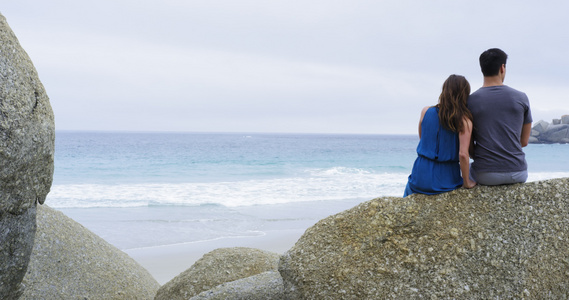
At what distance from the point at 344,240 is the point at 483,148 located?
1.42 m

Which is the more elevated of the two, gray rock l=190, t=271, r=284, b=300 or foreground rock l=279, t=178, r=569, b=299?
foreground rock l=279, t=178, r=569, b=299

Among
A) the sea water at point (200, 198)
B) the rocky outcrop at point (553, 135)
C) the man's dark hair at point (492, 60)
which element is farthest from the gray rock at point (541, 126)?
the man's dark hair at point (492, 60)

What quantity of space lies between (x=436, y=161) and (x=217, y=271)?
2.55 meters

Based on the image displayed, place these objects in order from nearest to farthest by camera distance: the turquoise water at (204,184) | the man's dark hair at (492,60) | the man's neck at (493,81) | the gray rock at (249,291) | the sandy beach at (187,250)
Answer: the man's dark hair at (492,60) < the man's neck at (493,81) < the gray rock at (249,291) < the sandy beach at (187,250) < the turquoise water at (204,184)

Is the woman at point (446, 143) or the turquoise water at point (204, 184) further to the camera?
the turquoise water at point (204, 184)

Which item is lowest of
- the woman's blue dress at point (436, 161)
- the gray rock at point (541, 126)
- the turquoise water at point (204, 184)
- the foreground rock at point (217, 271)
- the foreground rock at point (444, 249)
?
the turquoise water at point (204, 184)

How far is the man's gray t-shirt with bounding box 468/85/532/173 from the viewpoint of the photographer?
4.04m

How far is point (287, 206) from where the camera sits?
15461 mm

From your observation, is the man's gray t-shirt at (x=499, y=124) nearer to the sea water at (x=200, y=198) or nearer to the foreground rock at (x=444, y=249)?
the foreground rock at (x=444, y=249)

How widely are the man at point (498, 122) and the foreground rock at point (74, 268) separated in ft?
12.4

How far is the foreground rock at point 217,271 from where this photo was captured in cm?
499

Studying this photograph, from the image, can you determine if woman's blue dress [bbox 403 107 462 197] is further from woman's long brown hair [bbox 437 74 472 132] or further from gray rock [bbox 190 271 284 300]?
gray rock [bbox 190 271 284 300]

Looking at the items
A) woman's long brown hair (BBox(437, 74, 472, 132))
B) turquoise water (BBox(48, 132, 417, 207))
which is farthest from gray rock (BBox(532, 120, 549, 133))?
woman's long brown hair (BBox(437, 74, 472, 132))

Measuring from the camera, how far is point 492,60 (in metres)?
4.00
